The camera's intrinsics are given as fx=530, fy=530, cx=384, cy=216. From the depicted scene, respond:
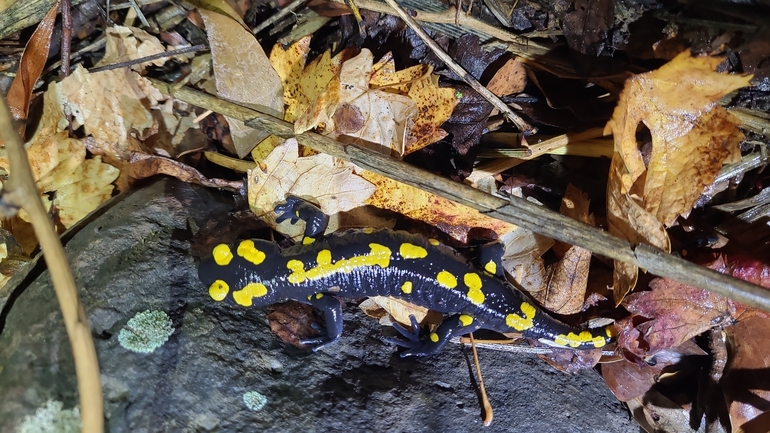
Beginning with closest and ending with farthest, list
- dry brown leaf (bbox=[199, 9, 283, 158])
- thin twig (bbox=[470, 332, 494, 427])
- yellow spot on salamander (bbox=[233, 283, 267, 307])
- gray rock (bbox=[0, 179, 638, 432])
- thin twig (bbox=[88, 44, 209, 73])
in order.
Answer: gray rock (bbox=[0, 179, 638, 432]), thin twig (bbox=[470, 332, 494, 427]), yellow spot on salamander (bbox=[233, 283, 267, 307]), dry brown leaf (bbox=[199, 9, 283, 158]), thin twig (bbox=[88, 44, 209, 73])

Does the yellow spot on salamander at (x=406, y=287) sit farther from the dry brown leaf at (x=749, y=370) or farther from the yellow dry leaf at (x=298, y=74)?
the dry brown leaf at (x=749, y=370)

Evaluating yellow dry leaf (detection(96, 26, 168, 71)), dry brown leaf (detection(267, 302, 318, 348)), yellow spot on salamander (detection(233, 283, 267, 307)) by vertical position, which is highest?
yellow dry leaf (detection(96, 26, 168, 71))

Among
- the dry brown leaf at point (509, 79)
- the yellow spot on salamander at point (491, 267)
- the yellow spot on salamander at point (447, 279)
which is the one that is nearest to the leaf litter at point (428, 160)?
the dry brown leaf at point (509, 79)

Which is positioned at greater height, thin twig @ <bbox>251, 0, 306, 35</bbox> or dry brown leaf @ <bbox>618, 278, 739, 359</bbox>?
thin twig @ <bbox>251, 0, 306, 35</bbox>

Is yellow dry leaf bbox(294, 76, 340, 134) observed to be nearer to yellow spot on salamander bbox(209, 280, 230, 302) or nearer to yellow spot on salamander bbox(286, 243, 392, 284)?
yellow spot on salamander bbox(286, 243, 392, 284)

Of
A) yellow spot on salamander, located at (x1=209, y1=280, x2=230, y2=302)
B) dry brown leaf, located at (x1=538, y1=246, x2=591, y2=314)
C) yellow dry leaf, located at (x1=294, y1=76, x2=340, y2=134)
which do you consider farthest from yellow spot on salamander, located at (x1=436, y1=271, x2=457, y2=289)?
yellow spot on salamander, located at (x1=209, y1=280, x2=230, y2=302)

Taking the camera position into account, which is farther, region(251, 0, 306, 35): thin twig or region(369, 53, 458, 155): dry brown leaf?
region(251, 0, 306, 35): thin twig

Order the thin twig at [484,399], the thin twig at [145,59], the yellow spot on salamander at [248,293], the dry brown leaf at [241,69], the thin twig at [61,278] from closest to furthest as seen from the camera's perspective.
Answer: the thin twig at [61,278], the thin twig at [484,399], the yellow spot on salamander at [248,293], the dry brown leaf at [241,69], the thin twig at [145,59]
